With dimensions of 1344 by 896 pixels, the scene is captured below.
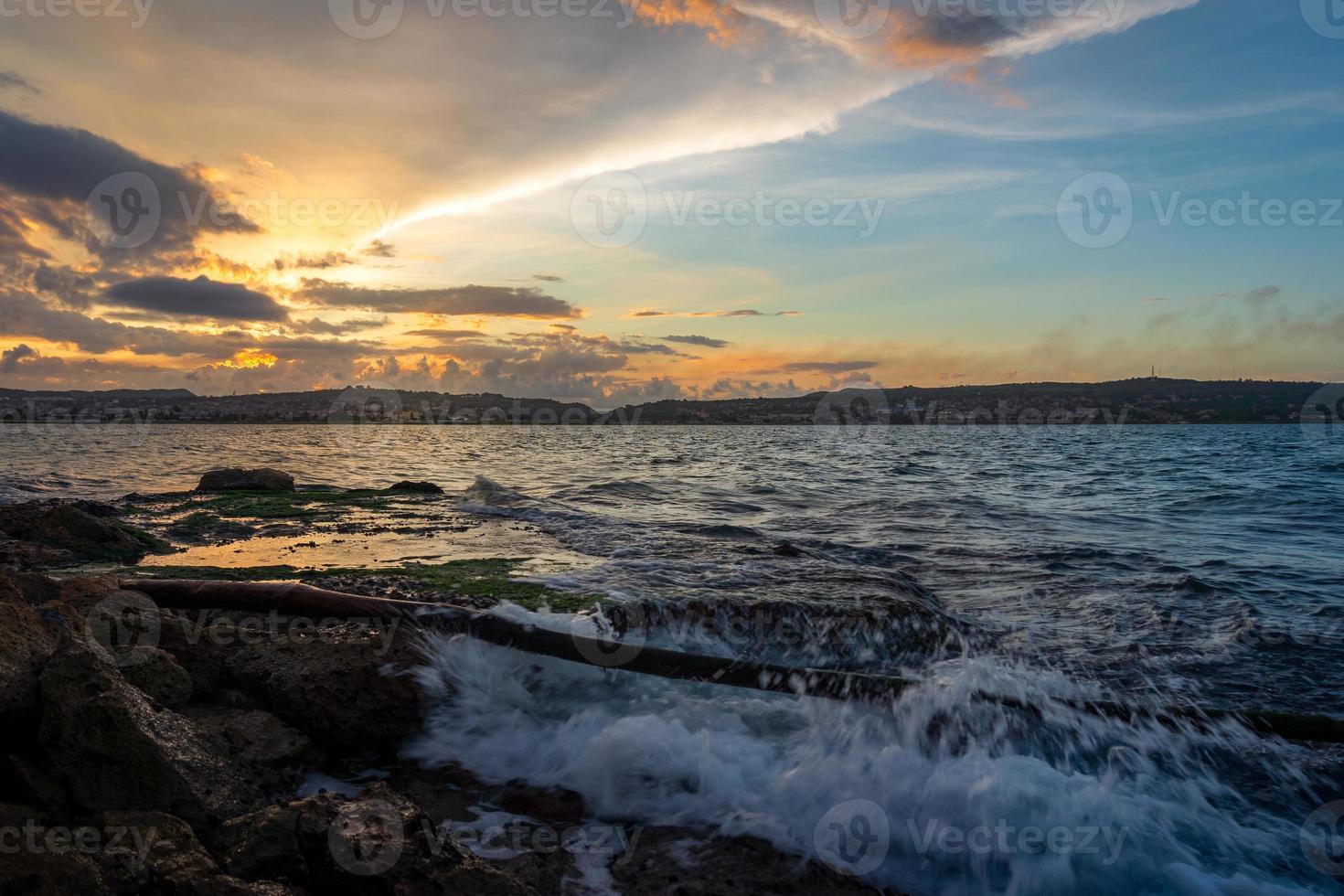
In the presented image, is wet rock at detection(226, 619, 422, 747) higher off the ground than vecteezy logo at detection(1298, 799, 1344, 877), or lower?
higher

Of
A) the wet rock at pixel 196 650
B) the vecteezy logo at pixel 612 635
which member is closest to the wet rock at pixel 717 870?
the vecteezy logo at pixel 612 635

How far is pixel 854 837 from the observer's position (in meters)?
4.46

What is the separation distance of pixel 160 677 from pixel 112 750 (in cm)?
141

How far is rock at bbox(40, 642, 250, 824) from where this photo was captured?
11.8 feet

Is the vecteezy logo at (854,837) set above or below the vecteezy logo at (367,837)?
below

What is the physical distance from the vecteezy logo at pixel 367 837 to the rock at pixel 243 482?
20.2 metres

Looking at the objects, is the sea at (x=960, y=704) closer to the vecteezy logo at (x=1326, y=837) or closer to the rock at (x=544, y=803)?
the vecteezy logo at (x=1326, y=837)

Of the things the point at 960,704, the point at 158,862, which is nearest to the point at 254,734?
the point at 158,862

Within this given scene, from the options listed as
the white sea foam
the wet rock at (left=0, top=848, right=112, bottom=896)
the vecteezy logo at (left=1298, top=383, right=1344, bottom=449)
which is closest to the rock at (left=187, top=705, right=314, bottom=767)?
the white sea foam

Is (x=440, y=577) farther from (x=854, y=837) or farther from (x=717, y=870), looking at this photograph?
(x=854, y=837)

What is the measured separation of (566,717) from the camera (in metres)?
5.89

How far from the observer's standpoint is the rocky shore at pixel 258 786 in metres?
3.11

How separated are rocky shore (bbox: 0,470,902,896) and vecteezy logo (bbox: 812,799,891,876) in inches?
7.4

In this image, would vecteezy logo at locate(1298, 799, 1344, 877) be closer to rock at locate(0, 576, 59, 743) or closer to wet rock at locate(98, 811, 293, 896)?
wet rock at locate(98, 811, 293, 896)
